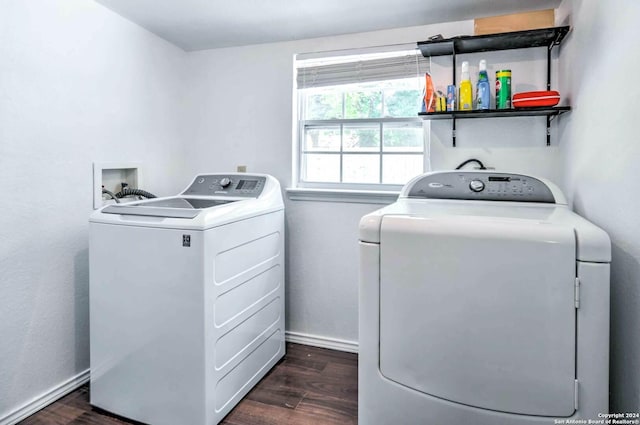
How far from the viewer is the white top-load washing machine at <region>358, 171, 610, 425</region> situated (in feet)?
3.39

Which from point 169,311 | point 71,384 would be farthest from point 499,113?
point 71,384

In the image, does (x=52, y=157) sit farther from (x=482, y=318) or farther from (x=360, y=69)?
(x=482, y=318)

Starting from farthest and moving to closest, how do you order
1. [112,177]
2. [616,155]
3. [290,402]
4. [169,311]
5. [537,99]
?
[112,177] → [290,402] → [537,99] → [169,311] → [616,155]

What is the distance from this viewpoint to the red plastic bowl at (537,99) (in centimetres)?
188

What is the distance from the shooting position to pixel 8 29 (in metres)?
1.74

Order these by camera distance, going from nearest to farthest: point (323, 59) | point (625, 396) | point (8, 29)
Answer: point (625, 396)
point (8, 29)
point (323, 59)

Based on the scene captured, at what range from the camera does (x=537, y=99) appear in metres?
1.90

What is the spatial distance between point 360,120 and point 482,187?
1.07 meters

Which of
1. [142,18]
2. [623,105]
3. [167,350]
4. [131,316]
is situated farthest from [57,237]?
[623,105]

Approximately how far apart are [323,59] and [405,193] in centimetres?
124

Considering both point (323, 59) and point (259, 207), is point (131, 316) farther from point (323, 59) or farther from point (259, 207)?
point (323, 59)

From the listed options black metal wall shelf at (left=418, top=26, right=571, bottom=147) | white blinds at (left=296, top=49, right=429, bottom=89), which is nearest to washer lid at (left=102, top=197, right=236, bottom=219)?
white blinds at (left=296, top=49, right=429, bottom=89)

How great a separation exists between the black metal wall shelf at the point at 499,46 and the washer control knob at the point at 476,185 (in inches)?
18.8

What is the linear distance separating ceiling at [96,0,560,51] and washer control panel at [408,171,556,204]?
94 centimetres
